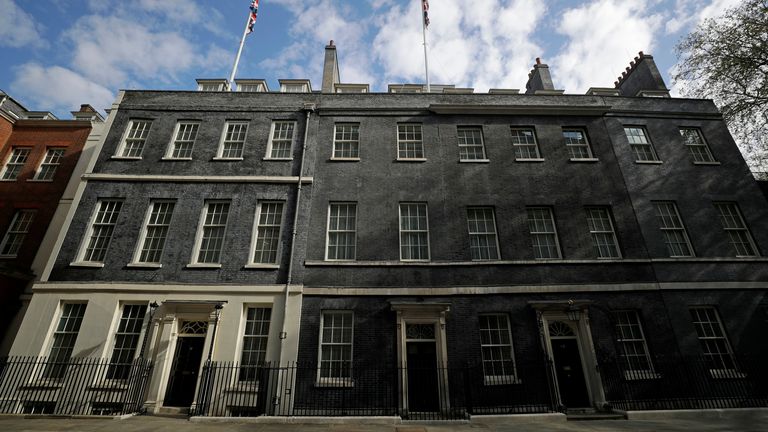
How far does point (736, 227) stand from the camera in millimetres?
14656

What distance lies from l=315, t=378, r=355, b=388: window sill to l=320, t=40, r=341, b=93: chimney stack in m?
13.5

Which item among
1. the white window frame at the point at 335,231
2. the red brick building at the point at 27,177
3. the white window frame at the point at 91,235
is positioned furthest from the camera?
the red brick building at the point at 27,177

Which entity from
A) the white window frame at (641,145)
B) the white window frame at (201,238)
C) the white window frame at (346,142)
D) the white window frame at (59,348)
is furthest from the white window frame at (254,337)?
the white window frame at (641,145)

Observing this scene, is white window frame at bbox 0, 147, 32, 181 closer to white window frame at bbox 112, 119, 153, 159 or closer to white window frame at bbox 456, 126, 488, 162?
white window frame at bbox 112, 119, 153, 159

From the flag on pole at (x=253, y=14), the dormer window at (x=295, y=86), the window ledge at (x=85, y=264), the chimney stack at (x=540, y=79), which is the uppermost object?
the flag on pole at (x=253, y=14)

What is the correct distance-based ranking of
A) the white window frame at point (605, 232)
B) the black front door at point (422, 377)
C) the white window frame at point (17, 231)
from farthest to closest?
the white window frame at point (17, 231) < the white window frame at point (605, 232) < the black front door at point (422, 377)

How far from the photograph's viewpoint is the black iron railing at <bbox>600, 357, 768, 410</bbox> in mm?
11422

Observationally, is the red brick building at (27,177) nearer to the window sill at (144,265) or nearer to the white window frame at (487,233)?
the window sill at (144,265)

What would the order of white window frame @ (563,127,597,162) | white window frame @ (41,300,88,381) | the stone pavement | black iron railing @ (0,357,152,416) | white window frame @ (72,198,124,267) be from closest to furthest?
the stone pavement, black iron railing @ (0,357,152,416), white window frame @ (41,300,88,381), white window frame @ (72,198,124,267), white window frame @ (563,127,597,162)

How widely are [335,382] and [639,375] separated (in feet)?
35.0

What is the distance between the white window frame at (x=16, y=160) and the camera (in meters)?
17.9

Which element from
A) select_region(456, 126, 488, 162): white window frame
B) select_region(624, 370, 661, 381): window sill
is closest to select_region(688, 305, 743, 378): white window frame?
select_region(624, 370, 661, 381): window sill

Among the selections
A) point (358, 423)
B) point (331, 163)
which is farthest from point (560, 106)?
point (358, 423)

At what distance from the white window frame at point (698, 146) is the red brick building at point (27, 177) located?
31.2 m
